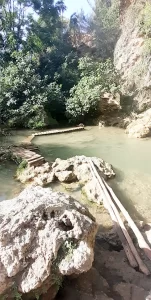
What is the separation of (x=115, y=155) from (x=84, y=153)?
1121 mm

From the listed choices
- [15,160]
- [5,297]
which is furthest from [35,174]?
[5,297]

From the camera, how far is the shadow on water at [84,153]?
549cm

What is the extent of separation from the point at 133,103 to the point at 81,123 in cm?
316

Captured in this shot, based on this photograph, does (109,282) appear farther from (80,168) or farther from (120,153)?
(120,153)

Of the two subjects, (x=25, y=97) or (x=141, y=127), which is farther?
(x=25, y=97)

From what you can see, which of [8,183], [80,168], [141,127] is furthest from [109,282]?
[141,127]

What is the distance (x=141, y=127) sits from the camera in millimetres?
11867

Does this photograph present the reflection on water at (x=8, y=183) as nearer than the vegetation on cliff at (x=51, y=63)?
Yes

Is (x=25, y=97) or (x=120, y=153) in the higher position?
(x=25, y=97)

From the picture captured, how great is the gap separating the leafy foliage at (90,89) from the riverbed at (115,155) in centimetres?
135

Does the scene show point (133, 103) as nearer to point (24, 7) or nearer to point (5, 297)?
point (24, 7)

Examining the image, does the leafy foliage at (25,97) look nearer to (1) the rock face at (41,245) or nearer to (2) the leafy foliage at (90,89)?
(2) the leafy foliage at (90,89)

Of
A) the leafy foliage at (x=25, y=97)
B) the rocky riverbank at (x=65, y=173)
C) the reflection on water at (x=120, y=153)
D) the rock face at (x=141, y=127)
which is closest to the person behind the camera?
the reflection on water at (x=120, y=153)

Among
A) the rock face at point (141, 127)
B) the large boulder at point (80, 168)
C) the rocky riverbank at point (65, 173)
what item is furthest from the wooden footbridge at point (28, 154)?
the rock face at point (141, 127)
